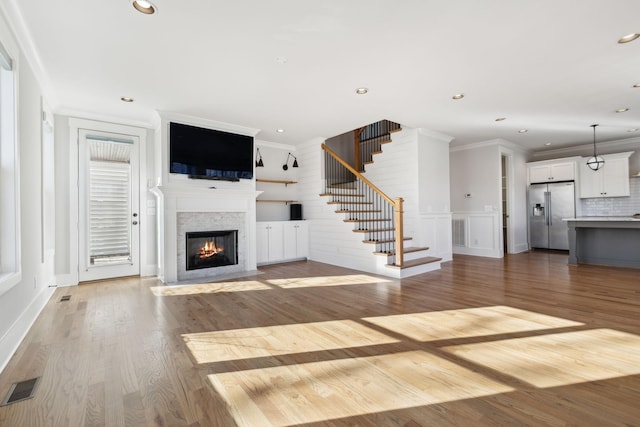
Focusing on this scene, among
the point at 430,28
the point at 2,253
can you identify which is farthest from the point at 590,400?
the point at 2,253

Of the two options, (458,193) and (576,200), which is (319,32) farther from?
(576,200)

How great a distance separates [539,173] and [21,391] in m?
10.1

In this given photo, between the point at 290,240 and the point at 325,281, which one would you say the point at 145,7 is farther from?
the point at 290,240

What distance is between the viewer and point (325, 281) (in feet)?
15.2

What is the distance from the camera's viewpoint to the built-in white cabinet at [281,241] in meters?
6.10

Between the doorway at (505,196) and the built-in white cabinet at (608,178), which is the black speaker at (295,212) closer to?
the doorway at (505,196)

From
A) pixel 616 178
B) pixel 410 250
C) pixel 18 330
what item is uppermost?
pixel 616 178

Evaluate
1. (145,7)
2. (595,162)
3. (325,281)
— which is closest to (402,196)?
(325,281)

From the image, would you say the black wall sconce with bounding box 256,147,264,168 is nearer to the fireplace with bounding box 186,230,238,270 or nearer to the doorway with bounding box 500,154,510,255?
the fireplace with bounding box 186,230,238,270

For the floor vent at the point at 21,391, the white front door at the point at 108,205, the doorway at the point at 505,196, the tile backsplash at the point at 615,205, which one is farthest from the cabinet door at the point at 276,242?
the tile backsplash at the point at 615,205

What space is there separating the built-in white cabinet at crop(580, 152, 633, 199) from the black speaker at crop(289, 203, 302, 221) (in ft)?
22.8

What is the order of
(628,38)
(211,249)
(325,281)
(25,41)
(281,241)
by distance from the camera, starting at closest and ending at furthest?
(25,41)
(628,38)
(325,281)
(211,249)
(281,241)

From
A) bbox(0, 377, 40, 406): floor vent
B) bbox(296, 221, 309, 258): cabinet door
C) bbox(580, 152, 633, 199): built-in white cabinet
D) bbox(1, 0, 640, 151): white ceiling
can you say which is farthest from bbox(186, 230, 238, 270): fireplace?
bbox(580, 152, 633, 199): built-in white cabinet

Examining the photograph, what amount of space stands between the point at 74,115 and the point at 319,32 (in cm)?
426
